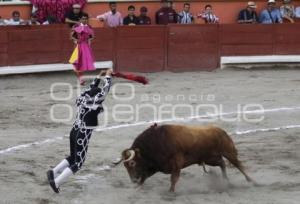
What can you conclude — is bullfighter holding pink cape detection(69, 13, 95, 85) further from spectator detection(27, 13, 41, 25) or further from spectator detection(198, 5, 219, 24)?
spectator detection(198, 5, 219, 24)

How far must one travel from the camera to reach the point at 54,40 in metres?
13.2

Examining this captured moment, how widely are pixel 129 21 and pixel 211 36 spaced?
1626 mm

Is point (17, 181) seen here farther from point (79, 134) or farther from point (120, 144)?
point (120, 144)

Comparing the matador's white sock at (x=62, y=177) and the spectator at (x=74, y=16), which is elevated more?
the spectator at (x=74, y=16)

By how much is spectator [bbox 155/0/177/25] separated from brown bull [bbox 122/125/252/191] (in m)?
8.57

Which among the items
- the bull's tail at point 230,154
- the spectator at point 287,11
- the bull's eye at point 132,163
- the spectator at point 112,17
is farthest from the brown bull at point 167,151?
the spectator at point 287,11

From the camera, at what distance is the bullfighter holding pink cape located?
485 inches

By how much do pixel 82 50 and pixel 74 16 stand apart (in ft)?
3.39

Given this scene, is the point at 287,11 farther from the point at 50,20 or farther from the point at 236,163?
Answer: the point at 236,163

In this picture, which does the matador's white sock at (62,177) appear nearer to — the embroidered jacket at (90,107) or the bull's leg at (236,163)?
the embroidered jacket at (90,107)

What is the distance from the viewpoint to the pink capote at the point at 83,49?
40.4 feet

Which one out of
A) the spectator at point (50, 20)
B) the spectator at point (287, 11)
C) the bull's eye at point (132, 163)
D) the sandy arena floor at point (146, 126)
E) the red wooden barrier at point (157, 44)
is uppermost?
the spectator at point (287, 11)

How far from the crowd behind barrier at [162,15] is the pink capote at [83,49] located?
0.73 m

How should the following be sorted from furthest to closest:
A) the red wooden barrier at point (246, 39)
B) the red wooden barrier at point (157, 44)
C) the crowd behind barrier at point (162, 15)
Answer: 1. the red wooden barrier at point (246, 39)
2. the crowd behind barrier at point (162, 15)
3. the red wooden barrier at point (157, 44)
